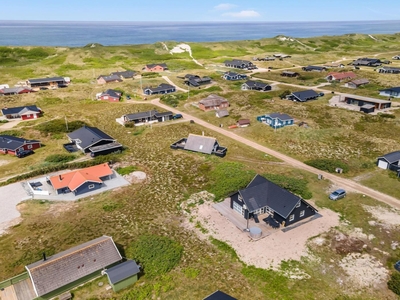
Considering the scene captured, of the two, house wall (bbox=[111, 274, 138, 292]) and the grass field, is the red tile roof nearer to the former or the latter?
the grass field

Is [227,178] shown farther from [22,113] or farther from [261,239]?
[22,113]

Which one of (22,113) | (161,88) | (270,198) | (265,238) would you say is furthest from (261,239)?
(161,88)

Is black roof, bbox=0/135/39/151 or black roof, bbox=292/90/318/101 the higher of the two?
black roof, bbox=292/90/318/101

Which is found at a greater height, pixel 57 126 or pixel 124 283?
pixel 57 126

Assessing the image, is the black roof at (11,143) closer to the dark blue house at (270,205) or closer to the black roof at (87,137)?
the black roof at (87,137)

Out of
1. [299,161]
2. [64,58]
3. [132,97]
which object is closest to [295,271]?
[299,161]

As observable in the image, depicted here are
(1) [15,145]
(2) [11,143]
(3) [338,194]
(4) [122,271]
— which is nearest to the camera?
(4) [122,271]

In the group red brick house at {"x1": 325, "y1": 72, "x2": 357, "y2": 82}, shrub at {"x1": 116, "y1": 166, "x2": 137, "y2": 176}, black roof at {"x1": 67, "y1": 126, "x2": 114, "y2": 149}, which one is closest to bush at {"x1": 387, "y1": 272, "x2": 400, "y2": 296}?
shrub at {"x1": 116, "y1": 166, "x2": 137, "y2": 176}
